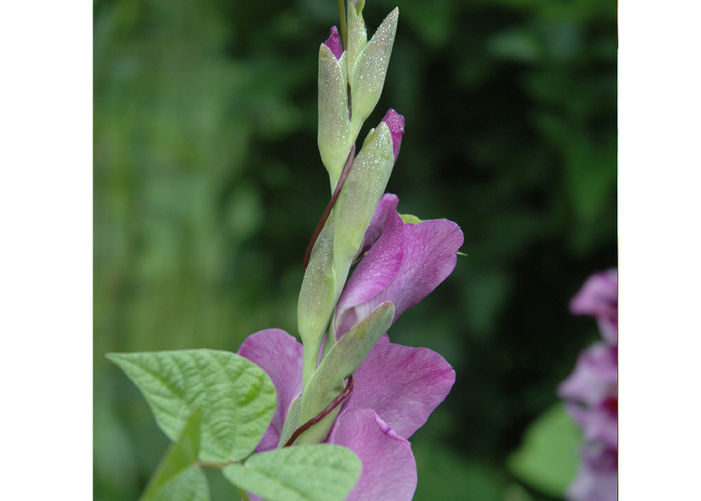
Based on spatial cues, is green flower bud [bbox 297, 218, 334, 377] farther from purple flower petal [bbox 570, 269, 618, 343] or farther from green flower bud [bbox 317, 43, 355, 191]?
purple flower petal [bbox 570, 269, 618, 343]

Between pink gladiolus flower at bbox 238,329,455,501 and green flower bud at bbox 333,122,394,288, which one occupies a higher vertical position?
green flower bud at bbox 333,122,394,288

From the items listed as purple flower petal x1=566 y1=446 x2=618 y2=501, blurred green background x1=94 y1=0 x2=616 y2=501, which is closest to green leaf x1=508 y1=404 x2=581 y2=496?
blurred green background x1=94 y1=0 x2=616 y2=501

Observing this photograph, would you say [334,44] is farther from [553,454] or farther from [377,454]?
[553,454]

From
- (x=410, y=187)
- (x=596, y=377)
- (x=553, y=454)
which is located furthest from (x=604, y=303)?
(x=410, y=187)

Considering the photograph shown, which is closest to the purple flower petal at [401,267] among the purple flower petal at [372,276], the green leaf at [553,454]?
the purple flower petal at [372,276]

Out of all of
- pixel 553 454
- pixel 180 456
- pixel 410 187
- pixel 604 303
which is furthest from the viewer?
pixel 410 187

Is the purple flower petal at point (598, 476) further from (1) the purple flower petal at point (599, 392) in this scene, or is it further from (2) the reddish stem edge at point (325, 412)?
(2) the reddish stem edge at point (325, 412)
